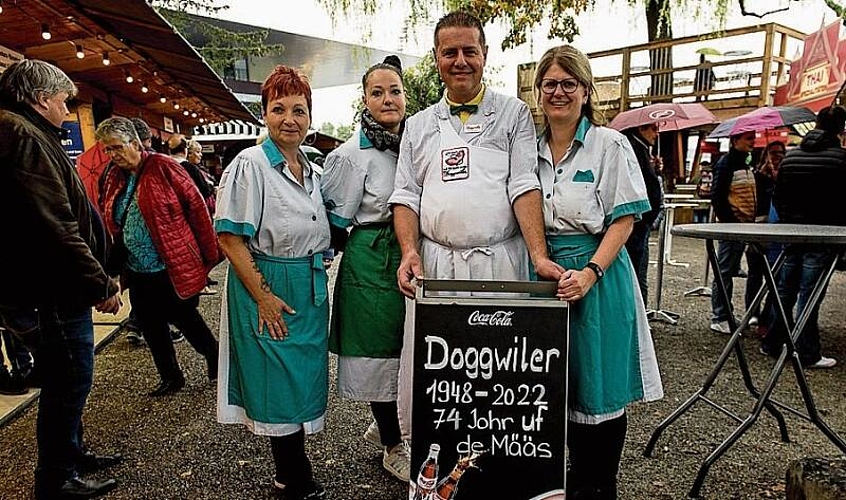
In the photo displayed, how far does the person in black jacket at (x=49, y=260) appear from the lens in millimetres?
1979

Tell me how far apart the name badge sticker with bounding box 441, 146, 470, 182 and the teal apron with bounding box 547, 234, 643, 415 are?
0.38 metres

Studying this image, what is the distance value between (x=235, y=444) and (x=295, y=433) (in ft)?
2.88

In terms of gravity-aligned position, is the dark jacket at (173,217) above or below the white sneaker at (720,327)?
above

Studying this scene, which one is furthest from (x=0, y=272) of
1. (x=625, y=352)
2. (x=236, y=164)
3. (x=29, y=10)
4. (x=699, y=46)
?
(x=699, y=46)

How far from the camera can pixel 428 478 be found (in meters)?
1.66

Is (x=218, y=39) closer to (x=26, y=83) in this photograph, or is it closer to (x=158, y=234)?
(x=158, y=234)

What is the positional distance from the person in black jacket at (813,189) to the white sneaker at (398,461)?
278cm

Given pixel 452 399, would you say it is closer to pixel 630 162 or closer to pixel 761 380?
pixel 630 162

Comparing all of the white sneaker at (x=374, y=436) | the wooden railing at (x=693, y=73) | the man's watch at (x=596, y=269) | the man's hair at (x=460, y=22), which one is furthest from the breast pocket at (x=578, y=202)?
the wooden railing at (x=693, y=73)

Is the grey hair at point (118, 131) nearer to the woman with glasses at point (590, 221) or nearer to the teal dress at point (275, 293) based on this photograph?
the teal dress at point (275, 293)

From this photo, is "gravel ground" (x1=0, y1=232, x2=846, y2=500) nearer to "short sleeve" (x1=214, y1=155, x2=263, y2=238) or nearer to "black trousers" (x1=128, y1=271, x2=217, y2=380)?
"black trousers" (x1=128, y1=271, x2=217, y2=380)

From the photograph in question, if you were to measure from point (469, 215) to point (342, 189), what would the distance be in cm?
60

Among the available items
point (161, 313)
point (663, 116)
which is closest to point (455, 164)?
point (161, 313)

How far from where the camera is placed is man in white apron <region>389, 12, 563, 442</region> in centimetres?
192
